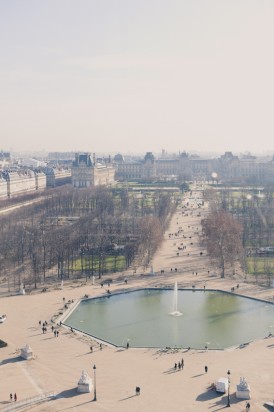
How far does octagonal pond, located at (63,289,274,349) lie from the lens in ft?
132

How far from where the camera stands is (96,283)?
56344mm

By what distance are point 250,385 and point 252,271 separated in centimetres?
3051

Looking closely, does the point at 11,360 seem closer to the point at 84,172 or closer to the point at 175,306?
the point at 175,306

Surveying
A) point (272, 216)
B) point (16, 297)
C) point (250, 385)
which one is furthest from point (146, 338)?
point (272, 216)

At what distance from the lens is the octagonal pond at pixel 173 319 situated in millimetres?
40219

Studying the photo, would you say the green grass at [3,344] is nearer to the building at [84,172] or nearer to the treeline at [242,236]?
the treeline at [242,236]

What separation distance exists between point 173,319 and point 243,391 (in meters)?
15.7

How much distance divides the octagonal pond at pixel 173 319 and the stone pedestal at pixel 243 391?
861 centimetres

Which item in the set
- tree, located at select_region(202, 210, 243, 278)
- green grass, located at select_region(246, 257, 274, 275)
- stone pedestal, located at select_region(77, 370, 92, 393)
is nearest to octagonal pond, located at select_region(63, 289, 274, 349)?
stone pedestal, located at select_region(77, 370, 92, 393)

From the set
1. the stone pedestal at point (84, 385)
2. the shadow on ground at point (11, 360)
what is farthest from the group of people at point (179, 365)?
the shadow on ground at point (11, 360)

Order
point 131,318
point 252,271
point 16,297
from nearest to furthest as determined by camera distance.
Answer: point 131,318
point 16,297
point 252,271

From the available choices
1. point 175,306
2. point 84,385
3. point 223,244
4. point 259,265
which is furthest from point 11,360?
point 259,265

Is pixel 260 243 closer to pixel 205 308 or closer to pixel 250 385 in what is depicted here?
pixel 205 308

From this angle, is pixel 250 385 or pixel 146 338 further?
pixel 146 338
